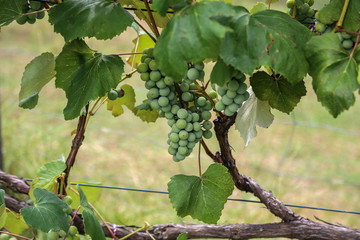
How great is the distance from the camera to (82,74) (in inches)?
28.7

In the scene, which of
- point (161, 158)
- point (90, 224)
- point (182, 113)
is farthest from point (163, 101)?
point (161, 158)

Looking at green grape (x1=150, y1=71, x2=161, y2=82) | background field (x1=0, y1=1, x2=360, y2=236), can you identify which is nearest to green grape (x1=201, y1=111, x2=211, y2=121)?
green grape (x1=150, y1=71, x2=161, y2=82)

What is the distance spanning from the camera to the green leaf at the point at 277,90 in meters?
Result: 0.75

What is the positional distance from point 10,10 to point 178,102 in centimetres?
32

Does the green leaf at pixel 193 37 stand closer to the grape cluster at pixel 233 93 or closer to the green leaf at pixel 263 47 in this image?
the green leaf at pixel 263 47

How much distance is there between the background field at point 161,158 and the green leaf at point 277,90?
4.43 feet

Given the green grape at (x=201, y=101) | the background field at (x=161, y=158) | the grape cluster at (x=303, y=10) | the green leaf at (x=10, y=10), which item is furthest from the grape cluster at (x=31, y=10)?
the background field at (x=161, y=158)

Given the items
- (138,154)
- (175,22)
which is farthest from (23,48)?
(175,22)

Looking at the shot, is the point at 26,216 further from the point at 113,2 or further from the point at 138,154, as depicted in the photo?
the point at 138,154

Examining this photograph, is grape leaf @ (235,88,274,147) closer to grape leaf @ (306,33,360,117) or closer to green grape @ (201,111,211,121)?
green grape @ (201,111,211,121)

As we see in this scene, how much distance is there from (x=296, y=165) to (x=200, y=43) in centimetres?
267

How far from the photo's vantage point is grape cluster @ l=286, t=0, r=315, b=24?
0.74 meters

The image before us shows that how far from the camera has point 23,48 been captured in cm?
479

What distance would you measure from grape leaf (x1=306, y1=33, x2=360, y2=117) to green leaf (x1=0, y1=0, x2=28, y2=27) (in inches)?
18.7
